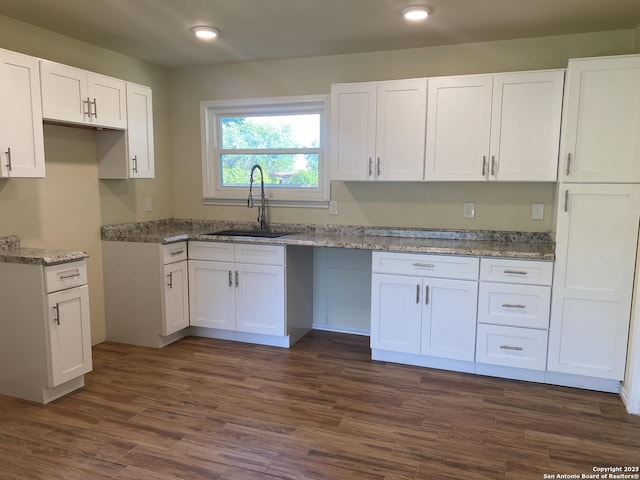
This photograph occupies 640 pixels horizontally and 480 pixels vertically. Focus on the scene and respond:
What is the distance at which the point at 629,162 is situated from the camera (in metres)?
2.75

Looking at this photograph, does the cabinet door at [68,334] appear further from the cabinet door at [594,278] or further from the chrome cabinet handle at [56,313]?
the cabinet door at [594,278]

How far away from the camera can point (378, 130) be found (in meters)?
3.45

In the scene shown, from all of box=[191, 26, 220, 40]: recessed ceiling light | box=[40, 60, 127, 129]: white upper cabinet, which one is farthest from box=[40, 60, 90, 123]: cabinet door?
box=[191, 26, 220, 40]: recessed ceiling light

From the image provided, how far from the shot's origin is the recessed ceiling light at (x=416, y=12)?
9.04 feet

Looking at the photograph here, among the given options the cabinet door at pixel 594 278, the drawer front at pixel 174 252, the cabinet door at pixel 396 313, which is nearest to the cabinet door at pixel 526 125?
the cabinet door at pixel 594 278

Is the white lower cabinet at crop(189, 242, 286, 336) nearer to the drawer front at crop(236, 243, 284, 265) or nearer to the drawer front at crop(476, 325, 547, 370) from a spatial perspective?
the drawer front at crop(236, 243, 284, 265)

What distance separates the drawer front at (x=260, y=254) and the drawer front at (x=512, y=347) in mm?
1569

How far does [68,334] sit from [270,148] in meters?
2.27

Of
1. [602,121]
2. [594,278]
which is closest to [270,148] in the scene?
[602,121]

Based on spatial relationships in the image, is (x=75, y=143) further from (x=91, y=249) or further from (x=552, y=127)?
(x=552, y=127)

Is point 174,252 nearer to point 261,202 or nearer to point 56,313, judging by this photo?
point 261,202

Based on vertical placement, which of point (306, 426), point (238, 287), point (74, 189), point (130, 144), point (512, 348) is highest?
point (130, 144)

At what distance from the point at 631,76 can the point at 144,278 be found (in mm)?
3619

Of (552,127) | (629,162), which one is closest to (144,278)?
(552,127)
